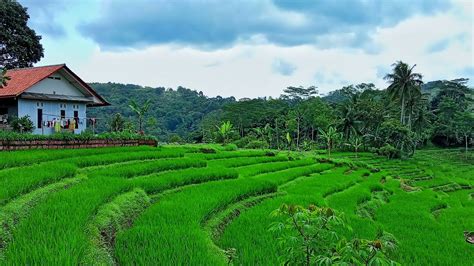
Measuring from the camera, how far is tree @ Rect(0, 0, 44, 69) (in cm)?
2459

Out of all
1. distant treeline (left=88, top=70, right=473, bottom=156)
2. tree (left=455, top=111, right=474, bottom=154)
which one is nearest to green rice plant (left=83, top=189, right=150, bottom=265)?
distant treeline (left=88, top=70, right=473, bottom=156)

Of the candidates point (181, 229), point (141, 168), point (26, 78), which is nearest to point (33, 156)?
point (141, 168)

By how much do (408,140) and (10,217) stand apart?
160 ft

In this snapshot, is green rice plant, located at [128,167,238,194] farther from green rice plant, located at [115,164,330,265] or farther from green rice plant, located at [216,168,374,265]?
green rice plant, located at [216,168,374,265]

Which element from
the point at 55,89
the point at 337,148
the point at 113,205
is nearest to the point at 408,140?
the point at 337,148

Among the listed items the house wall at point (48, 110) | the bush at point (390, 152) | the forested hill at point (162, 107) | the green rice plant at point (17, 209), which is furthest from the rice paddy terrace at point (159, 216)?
the forested hill at point (162, 107)

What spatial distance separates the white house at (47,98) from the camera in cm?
1892

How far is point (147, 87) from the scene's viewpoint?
4242 inches

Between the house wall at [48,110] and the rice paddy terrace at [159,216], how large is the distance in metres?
6.50

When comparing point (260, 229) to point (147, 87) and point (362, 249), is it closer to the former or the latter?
point (362, 249)

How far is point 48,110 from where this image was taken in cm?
2041

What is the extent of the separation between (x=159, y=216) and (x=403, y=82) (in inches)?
1951

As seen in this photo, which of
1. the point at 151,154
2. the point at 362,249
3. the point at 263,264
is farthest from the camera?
the point at 151,154

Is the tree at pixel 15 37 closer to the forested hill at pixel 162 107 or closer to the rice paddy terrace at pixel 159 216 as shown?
the rice paddy terrace at pixel 159 216
